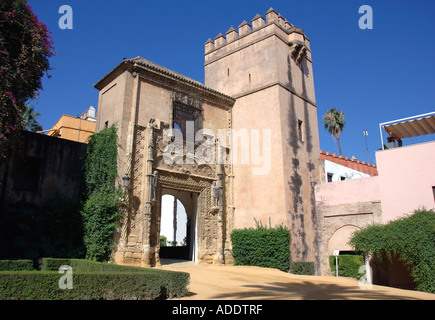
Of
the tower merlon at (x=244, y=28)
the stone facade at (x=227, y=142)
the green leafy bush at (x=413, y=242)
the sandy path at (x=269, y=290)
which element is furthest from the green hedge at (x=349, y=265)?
the tower merlon at (x=244, y=28)

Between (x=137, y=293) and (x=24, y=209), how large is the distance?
797 centimetres

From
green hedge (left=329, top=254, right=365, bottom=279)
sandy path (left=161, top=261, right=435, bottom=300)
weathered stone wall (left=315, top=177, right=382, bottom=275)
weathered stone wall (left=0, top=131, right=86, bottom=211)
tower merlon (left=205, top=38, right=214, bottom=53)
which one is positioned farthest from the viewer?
tower merlon (left=205, top=38, right=214, bottom=53)

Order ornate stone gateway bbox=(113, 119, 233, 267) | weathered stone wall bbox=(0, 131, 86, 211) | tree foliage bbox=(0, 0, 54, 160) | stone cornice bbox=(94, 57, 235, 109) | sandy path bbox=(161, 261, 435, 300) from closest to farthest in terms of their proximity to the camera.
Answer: sandy path bbox=(161, 261, 435, 300) < tree foliage bbox=(0, 0, 54, 160) < weathered stone wall bbox=(0, 131, 86, 211) < ornate stone gateway bbox=(113, 119, 233, 267) < stone cornice bbox=(94, 57, 235, 109)

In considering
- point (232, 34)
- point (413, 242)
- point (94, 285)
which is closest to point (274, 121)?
point (232, 34)

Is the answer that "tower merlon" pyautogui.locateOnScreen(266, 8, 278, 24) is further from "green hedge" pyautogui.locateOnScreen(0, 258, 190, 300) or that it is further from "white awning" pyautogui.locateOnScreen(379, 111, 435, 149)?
"green hedge" pyautogui.locateOnScreen(0, 258, 190, 300)

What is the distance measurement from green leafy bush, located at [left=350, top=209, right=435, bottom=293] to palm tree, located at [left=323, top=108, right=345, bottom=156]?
24025 millimetres

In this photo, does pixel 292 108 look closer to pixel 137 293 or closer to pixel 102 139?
pixel 102 139

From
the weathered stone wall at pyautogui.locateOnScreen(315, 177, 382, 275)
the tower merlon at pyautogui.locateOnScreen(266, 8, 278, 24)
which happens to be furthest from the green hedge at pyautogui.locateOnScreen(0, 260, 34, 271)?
the tower merlon at pyautogui.locateOnScreen(266, 8, 278, 24)

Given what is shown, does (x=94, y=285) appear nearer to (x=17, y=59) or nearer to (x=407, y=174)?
(x=17, y=59)

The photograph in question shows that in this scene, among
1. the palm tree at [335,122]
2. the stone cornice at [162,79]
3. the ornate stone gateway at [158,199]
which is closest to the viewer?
the ornate stone gateway at [158,199]

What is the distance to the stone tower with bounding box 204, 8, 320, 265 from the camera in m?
17.5

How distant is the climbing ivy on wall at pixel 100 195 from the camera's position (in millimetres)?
13477

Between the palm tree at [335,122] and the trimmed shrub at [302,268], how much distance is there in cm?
2260

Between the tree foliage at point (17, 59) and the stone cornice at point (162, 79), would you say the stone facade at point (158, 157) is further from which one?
the tree foliage at point (17, 59)
